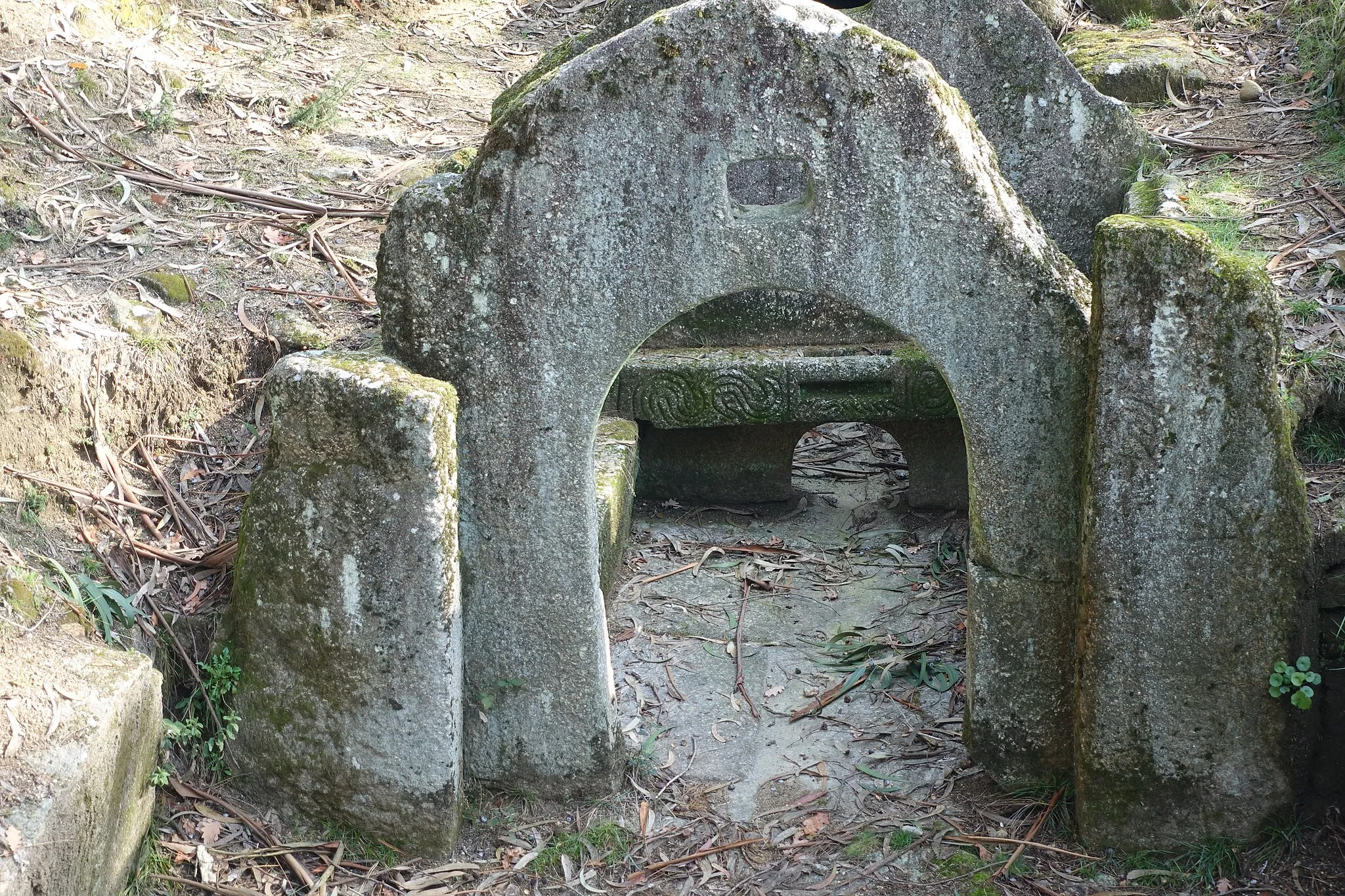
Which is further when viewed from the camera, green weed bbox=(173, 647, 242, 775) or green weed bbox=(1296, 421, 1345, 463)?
green weed bbox=(1296, 421, 1345, 463)

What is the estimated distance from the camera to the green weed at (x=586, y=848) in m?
3.80

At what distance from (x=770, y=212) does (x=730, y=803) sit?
1.96 m

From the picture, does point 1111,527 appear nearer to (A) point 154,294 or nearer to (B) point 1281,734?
(B) point 1281,734

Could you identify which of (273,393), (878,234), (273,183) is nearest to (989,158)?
(878,234)

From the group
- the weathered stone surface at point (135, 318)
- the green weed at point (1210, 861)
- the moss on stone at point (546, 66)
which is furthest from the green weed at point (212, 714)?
the green weed at point (1210, 861)

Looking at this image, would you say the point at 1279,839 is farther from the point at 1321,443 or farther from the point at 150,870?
the point at 150,870

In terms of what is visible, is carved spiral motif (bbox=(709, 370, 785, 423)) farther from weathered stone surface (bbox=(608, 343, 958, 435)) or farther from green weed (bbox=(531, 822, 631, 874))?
green weed (bbox=(531, 822, 631, 874))

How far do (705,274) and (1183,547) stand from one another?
4.98ft

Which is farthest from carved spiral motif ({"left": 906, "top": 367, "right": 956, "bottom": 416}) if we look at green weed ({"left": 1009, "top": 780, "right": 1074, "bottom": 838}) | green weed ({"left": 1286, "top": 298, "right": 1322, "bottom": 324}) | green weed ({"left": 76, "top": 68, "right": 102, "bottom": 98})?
green weed ({"left": 76, "top": 68, "right": 102, "bottom": 98})

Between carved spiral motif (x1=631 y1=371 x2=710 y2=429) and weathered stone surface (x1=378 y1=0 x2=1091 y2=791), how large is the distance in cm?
188

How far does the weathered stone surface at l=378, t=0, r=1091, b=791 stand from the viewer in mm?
3258

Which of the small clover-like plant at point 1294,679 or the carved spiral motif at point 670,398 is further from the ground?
the carved spiral motif at point 670,398

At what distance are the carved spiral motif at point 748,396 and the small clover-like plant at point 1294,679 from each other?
2.49m

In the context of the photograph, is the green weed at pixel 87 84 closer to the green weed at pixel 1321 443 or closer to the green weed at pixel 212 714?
the green weed at pixel 212 714
